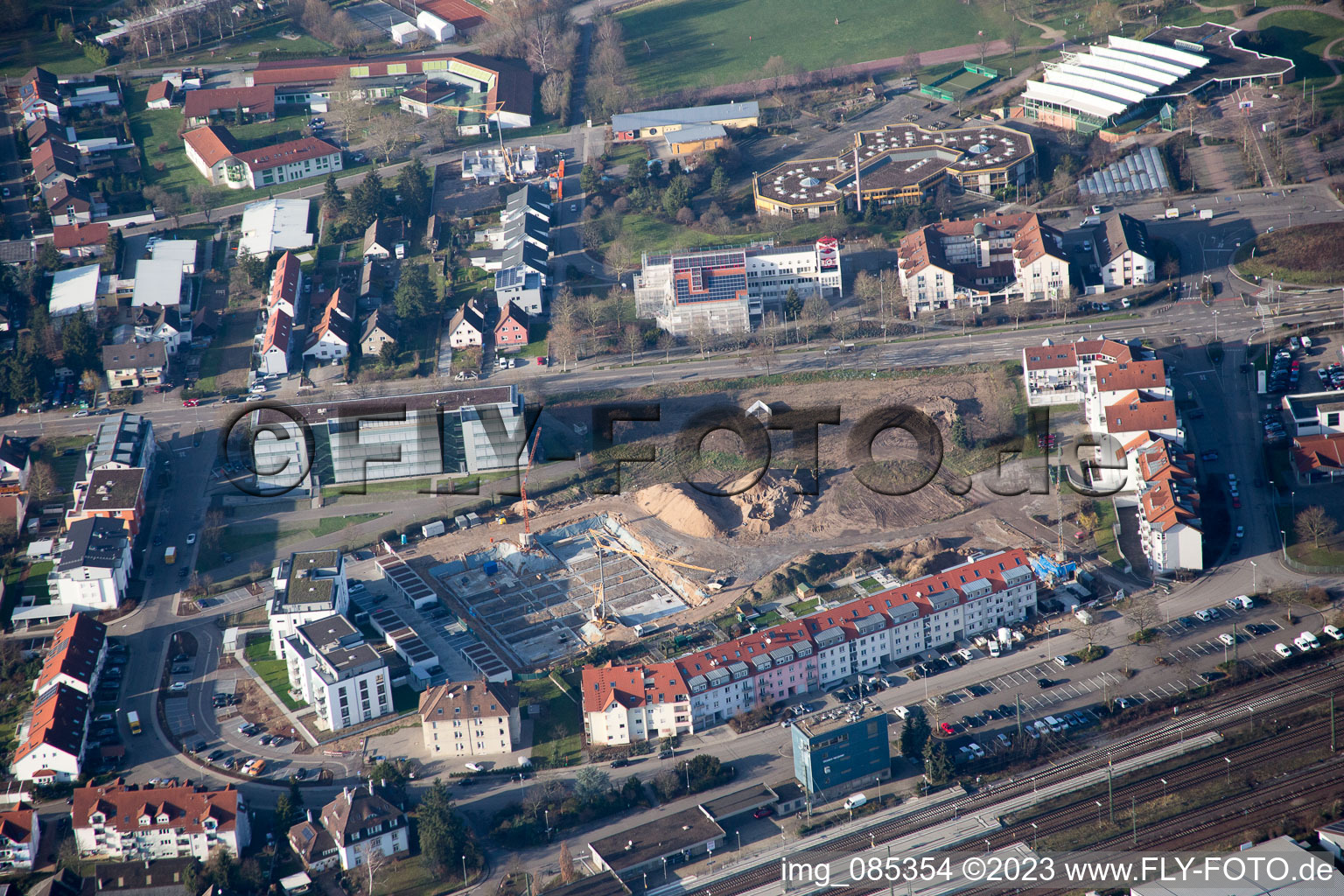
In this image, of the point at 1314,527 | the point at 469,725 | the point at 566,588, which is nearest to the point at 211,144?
the point at 566,588

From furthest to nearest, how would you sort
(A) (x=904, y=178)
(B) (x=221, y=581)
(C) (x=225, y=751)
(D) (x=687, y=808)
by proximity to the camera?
(A) (x=904, y=178)
(B) (x=221, y=581)
(C) (x=225, y=751)
(D) (x=687, y=808)

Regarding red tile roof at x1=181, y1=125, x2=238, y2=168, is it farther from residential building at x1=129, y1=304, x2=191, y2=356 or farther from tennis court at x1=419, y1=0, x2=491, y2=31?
tennis court at x1=419, y1=0, x2=491, y2=31

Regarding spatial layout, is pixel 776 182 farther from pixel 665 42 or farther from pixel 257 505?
pixel 257 505

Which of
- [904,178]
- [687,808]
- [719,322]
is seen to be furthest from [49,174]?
[687,808]

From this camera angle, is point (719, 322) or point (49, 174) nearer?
point (719, 322)

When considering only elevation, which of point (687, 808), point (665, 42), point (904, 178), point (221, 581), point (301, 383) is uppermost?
point (665, 42)

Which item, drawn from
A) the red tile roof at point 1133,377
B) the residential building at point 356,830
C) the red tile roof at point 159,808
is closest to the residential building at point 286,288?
the red tile roof at point 159,808

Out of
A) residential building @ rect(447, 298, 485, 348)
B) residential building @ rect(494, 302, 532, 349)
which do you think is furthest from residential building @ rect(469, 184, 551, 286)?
residential building @ rect(447, 298, 485, 348)

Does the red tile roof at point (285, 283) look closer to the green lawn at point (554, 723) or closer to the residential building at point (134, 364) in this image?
the residential building at point (134, 364)
